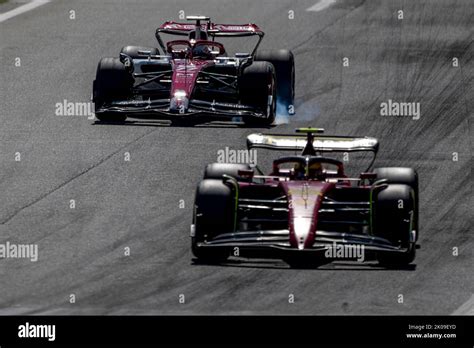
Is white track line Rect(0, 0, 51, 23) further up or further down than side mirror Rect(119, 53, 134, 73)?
further up

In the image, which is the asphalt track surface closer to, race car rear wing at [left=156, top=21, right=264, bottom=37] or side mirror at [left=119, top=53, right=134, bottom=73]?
side mirror at [left=119, top=53, right=134, bottom=73]

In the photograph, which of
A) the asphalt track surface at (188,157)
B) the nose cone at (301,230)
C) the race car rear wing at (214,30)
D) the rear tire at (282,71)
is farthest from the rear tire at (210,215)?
the race car rear wing at (214,30)

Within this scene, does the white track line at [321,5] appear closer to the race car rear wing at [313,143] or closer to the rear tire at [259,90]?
the rear tire at [259,90]

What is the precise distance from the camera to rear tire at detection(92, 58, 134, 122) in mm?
27844

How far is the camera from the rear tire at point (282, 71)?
2975cm

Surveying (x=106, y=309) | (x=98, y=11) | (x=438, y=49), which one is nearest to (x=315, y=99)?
(x=438, y=49)

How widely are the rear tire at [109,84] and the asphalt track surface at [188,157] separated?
0.58 m

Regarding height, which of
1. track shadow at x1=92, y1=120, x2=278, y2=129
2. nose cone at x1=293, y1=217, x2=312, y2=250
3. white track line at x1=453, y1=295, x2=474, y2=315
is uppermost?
track shadow at x1=92, y1=120, x2=278, y2=129

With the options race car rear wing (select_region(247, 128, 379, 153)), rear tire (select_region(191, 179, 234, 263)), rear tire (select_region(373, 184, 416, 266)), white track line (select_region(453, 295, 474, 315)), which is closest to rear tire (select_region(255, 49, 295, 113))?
race car rear wing (select_region(247, 128, 379, 153))

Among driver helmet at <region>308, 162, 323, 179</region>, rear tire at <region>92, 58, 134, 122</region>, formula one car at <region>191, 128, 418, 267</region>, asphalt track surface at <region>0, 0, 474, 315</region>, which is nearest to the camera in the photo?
asphalt track surface at <region>0, 0, 474, 315</region>

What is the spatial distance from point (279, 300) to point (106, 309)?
2147mm

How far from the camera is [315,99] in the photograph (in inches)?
1238
